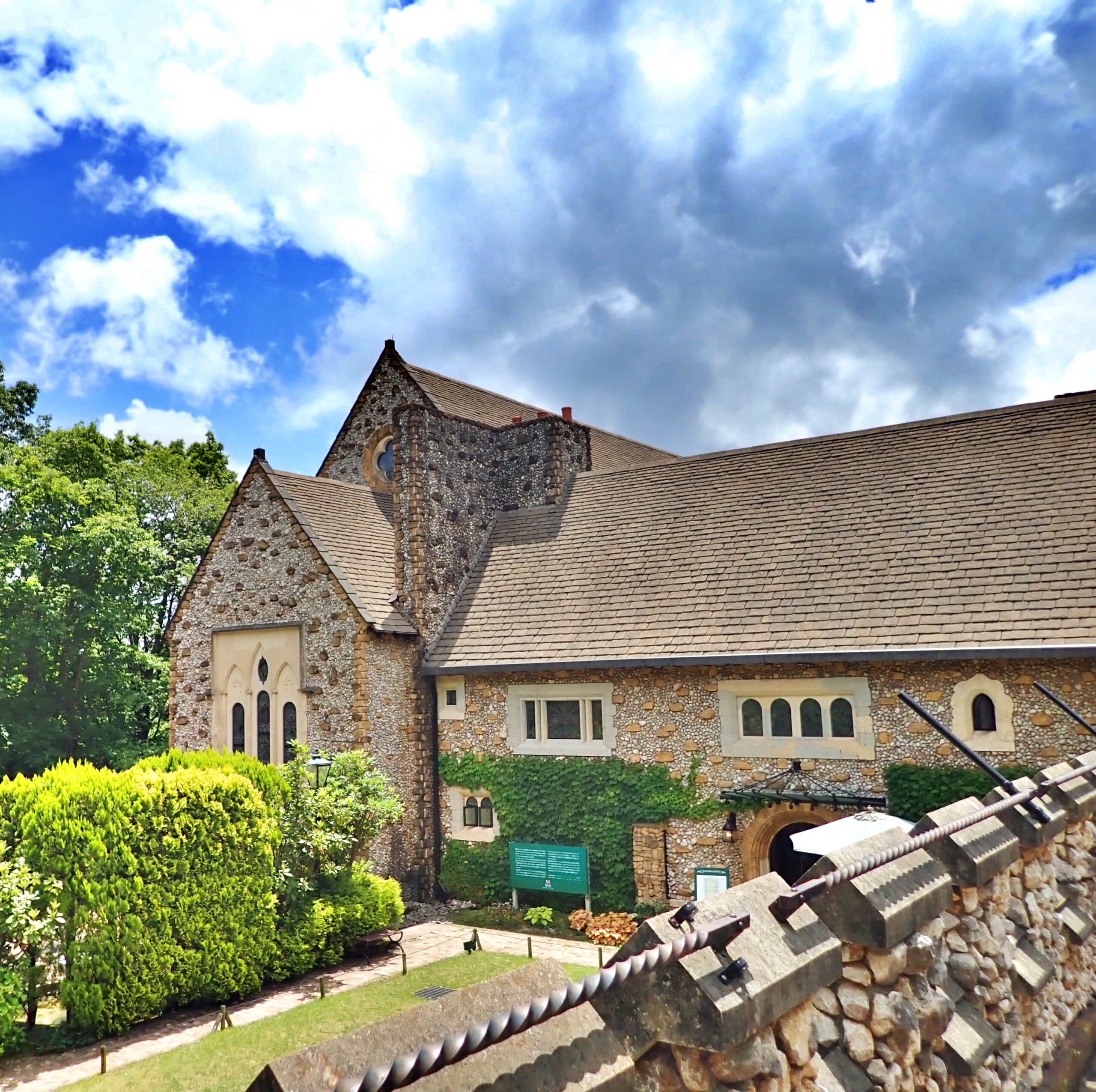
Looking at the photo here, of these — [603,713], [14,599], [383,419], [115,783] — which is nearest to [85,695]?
[14,599]

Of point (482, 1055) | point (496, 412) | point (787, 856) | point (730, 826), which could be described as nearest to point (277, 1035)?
point (730, 826)

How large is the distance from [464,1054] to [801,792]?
12290 mm

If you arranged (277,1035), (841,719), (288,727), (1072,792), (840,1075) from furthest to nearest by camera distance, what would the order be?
1. (288,727)
2. (841,719)
3. (277,1035)
4. (1072,792)
5. (840,1075)

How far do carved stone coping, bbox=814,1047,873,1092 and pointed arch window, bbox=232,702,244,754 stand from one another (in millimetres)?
17290

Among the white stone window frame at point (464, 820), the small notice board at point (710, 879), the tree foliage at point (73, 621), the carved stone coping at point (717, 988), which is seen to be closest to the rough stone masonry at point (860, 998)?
the carved stone coping at point (717, 988)

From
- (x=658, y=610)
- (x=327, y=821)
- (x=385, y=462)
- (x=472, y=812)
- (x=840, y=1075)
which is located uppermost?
(x=385, y=462)

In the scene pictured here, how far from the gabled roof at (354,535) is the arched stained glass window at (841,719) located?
27.5ft

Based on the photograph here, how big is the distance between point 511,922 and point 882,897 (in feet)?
43.1

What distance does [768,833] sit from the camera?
45.9ft

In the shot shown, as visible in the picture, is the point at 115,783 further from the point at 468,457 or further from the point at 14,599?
the point at 14,599

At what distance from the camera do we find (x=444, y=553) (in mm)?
19031

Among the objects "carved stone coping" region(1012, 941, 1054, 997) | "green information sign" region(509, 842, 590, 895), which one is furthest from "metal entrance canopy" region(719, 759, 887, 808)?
"carved stone coping" region(1012, 941, 1054, 997)

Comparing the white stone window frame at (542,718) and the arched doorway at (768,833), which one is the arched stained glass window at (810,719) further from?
the white stone window frame at (542,718)

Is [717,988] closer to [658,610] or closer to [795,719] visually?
[795,719]
